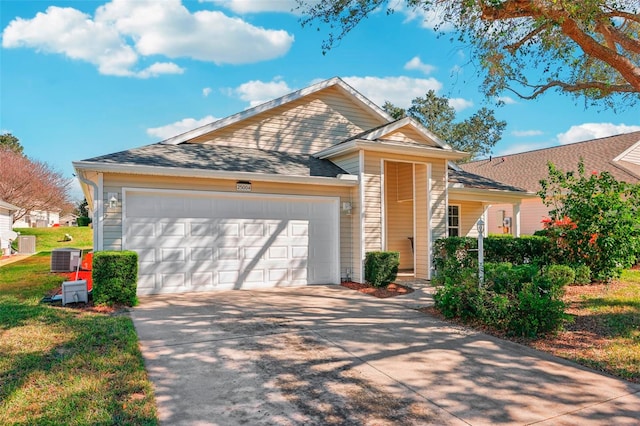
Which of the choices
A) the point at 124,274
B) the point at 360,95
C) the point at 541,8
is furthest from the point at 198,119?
the point at 541,8

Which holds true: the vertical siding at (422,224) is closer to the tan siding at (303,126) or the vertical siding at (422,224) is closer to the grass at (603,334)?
the tan siding at (303,126)

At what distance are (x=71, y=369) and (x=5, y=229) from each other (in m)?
25.4

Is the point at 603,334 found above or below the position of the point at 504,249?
below

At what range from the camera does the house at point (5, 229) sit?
21.9 m

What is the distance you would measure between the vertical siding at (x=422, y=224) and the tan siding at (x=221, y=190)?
80.9 inches

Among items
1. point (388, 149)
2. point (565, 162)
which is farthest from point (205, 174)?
point (565, 162)

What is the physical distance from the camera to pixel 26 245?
2278 cm

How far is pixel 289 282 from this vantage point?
1023 centimetres

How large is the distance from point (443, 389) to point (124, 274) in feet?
19.5

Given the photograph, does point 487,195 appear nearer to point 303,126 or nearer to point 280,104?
point 303,126

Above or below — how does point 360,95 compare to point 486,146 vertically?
below

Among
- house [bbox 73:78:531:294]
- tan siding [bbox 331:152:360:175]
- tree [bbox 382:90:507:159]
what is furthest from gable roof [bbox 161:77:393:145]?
tree [bbox 382:90:507:159]

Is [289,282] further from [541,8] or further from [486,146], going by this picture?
[486,146]

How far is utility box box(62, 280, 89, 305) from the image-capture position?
7340 mm
